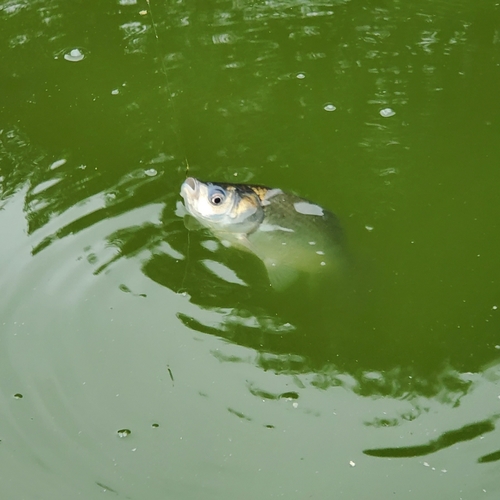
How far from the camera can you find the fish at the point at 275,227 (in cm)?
302

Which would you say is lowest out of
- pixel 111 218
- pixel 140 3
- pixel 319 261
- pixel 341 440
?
pixel 341 440

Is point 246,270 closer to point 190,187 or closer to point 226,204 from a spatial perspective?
point 226,204

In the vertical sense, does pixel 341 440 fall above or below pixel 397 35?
below

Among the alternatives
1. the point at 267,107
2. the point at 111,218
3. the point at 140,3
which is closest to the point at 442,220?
the point at 267,107

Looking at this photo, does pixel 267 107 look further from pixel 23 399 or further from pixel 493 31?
pixel 23 399

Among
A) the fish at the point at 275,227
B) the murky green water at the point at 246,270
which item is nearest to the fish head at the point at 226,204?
the fish at the point at 275,227

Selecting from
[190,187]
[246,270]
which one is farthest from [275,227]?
[190,187]

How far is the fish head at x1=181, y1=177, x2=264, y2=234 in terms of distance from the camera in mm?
3016

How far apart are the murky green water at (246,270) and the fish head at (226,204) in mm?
152

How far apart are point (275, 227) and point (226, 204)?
236 millimetres

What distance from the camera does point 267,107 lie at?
3982 mm

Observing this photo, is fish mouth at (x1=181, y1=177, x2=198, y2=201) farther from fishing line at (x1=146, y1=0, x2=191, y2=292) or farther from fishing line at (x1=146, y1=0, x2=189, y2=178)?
fishing line at (x1=146, y1=0, x2=189, y2=178)

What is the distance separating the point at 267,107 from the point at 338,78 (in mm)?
516

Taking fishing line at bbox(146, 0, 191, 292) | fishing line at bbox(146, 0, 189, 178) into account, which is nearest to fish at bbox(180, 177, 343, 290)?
fishing line at bbox(146, 0, 191, 292)
